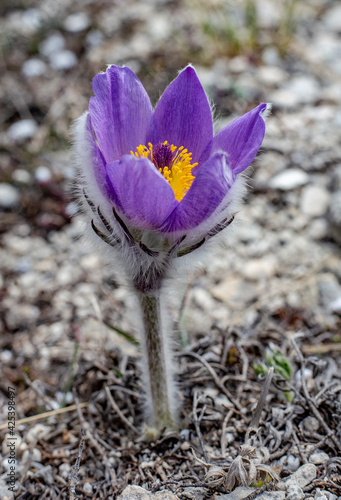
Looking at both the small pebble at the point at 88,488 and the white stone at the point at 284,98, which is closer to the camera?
the small pebble at the point at 88,488

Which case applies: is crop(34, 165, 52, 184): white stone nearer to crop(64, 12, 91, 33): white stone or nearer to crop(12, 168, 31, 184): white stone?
crop(12, 168, 31, 184): white stone

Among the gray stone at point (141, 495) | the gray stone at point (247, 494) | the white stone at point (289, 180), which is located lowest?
the white stone at point (289, 180)

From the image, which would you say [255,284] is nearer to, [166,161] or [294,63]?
[166,161]

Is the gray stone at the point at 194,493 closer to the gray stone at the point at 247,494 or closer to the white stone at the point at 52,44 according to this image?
the gray stone at the point at 247,494

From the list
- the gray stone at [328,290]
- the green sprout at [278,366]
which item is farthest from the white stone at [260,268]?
the green sprout at [278,366]

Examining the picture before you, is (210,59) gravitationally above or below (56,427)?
above

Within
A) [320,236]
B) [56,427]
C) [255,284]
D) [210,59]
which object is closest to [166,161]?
[56,427]

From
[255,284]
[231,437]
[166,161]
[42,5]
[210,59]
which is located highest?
[166,161]
